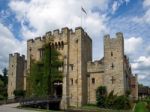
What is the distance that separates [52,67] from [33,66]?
156 inches

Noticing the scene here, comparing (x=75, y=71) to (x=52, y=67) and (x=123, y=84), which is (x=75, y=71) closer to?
(x=52, y=67)

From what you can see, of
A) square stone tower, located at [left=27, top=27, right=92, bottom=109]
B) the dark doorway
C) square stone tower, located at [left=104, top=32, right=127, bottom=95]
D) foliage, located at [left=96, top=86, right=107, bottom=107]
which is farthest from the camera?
the dark doorway

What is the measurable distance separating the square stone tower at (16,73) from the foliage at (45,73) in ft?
17.2

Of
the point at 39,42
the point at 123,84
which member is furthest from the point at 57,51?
the point at 123,84

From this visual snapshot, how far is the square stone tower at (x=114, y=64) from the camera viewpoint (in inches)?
1528

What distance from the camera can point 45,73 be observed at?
145 feet

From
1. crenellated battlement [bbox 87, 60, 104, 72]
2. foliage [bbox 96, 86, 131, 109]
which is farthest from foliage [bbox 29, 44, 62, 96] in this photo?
foliage [bbox 96, 86, 131, 109]

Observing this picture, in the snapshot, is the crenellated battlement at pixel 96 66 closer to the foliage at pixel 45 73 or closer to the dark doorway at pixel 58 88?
the foliage at pixel 45 73

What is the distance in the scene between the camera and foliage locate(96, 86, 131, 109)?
1385 inches

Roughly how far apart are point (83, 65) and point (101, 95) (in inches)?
277

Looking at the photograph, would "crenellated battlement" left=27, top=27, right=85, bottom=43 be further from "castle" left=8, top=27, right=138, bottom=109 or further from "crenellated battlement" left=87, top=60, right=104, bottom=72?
"crenellated battlement" left=87, top=60, right=104, bottom=72

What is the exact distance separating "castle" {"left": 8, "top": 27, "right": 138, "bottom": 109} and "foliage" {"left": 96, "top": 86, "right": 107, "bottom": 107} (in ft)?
2.84

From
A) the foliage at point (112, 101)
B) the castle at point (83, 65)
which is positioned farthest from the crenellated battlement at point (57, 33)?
the foliage at point (112, 101)

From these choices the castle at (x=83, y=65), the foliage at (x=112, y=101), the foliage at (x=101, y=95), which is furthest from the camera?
the castle at (x=83, y=65)
